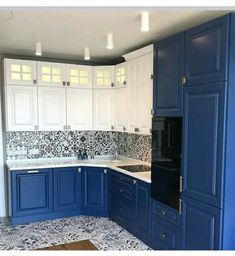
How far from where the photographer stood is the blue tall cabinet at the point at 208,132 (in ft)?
6.99

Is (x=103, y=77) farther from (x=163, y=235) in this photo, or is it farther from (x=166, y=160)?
(x=163, y=235)

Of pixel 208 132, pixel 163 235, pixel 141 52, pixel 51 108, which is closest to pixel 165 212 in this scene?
pixel 163 235

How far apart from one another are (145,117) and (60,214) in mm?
2046

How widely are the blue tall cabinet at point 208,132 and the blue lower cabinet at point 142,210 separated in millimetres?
670

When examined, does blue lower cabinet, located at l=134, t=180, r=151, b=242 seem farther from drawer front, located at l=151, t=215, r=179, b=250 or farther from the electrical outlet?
the electrical outlet

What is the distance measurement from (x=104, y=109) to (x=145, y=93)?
1155 mm

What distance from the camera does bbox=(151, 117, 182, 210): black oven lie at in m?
2.67

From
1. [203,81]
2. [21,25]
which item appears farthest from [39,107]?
[203,81]

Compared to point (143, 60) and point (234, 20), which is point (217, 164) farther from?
point (143, 60)

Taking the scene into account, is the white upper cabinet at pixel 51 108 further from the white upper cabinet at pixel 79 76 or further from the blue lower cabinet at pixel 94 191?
the blue lower cabinet at pixel 94 191

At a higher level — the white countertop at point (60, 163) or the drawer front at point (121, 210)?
the white countertop at point (60, 163)

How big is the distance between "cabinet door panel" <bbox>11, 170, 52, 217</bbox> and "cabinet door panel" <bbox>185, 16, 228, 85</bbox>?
2.66 metres

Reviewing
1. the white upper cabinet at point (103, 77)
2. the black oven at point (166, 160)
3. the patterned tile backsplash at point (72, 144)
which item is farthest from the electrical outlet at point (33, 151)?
the black oven at point (166, 160)

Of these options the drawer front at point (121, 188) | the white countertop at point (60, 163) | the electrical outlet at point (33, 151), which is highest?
the electrical outlet at point (33, 151)
